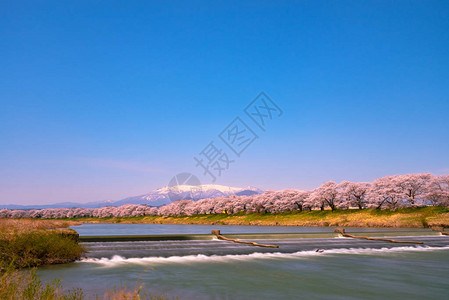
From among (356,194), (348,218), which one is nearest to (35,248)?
(348,218)

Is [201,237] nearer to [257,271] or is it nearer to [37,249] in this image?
[257,271]

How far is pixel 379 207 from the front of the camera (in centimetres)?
9062

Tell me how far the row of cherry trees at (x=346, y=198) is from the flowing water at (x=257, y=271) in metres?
65.3

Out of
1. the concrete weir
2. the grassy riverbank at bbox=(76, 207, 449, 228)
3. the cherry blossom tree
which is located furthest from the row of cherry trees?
the concrete weir

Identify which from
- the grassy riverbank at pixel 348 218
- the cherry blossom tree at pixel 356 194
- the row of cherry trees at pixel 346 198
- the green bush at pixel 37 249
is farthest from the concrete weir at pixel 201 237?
the cherry blossom tree at pixel 356 194

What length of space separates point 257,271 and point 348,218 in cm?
7712

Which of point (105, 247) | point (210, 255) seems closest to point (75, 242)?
point (105, 247)

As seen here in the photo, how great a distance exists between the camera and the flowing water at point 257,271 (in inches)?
533

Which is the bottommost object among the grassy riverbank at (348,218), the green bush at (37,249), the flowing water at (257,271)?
the grassy riverbank at (348,218)

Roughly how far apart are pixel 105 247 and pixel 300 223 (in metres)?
81.3

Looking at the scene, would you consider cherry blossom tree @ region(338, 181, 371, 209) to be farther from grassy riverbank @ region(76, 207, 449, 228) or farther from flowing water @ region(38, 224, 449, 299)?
flowing water @ region(38, 224, 449, 299)

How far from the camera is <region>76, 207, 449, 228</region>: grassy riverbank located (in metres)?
66.2

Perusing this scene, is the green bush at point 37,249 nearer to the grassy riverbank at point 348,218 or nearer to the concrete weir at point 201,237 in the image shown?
the concrete weir at point 201,237

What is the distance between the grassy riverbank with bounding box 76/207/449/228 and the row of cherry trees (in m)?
4.60
